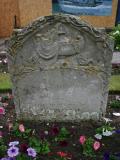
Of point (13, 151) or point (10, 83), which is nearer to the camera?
point (13, 151)

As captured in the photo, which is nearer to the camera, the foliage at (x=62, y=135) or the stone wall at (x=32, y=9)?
the foliage at (x=62, y=135)

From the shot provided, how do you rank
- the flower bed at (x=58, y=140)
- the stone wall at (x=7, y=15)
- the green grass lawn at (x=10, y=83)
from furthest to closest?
the stone wall at (x=7, y=15), the green grass lawn at (x=10, y=83), the flower bed at (x=58, y=140)

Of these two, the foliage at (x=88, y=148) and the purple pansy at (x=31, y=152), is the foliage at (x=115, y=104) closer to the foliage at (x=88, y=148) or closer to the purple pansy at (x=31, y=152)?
the foliage at (x=88, y=148)

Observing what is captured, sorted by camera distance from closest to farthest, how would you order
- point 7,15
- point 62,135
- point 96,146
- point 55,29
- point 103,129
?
point 96,146 < point 55,29 < point 62,135 < point 103,129 < point 7,15

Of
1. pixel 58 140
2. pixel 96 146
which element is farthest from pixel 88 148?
pixel 58 140

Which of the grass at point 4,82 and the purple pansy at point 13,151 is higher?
the purple pansy at point 13,151

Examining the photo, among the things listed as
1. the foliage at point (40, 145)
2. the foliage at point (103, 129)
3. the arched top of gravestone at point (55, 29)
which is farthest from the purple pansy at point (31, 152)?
the arched top of gravestone at point (55, 29)

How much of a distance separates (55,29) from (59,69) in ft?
1.83

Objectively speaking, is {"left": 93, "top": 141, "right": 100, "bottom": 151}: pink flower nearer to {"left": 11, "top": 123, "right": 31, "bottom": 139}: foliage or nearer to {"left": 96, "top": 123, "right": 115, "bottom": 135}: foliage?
{"left": 96, "top": 123, "right": 115, "bottom": 135}: foliage

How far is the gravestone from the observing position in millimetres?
6172

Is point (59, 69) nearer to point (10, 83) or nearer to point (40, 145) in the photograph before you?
point (40, 145)

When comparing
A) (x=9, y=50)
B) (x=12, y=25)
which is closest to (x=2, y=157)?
(x=9, y=50)

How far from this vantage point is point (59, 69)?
20.9ft

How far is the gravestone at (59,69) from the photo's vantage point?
20.2 ft
